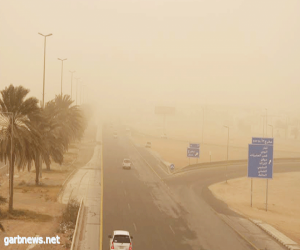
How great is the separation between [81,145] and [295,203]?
7288cm

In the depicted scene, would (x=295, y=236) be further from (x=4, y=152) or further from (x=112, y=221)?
(x=4, y=152)

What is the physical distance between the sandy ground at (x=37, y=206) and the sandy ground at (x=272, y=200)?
78.7 ft

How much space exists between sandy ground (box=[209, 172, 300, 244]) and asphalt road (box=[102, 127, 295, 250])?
2.68 m

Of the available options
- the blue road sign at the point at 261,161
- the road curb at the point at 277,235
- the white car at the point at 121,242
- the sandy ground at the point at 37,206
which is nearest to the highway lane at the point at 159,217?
the white car at the point at 121,242

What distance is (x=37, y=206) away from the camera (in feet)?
151

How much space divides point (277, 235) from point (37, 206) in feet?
86.8

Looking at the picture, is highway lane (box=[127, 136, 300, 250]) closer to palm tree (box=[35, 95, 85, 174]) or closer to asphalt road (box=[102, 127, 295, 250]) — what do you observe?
asphalt road (box=[102, 127, 295, 250])

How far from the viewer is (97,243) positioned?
3472 centimetres

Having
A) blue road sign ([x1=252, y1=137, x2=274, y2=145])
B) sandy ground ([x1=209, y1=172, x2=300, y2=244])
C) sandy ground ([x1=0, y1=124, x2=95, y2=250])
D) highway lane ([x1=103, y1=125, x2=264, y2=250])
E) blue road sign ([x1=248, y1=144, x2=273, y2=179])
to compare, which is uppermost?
blue road sign ([x1=252, y1=137, x2=274, y2=145])

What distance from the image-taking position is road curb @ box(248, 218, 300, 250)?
124ft

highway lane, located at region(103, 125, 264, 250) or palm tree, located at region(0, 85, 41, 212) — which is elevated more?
palm tree, located at region(0, 85, 41, 212)

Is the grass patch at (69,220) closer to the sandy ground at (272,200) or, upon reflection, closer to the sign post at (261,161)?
the sandy ground at (272,200)

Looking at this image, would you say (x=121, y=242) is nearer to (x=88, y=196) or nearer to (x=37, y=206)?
(x=37, y=206)

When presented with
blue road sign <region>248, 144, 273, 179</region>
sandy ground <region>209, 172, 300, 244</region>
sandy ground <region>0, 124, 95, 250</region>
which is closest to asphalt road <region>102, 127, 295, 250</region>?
sandy ground <region>209, 172, 300, 244</region>
